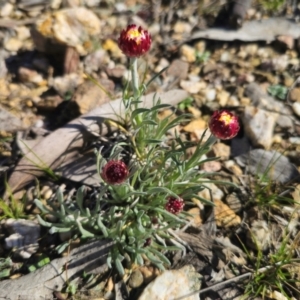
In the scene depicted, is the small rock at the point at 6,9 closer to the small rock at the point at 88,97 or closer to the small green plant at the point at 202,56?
the small rock at the point at 88,97

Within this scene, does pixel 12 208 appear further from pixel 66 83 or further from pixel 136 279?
pixel 66 83

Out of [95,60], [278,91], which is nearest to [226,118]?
[278,91]

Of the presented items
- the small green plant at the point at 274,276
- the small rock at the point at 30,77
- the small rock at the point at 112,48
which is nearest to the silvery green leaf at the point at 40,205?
the small green plant at the point at 274,276

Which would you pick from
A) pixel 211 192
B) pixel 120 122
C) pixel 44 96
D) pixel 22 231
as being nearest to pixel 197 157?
pixel 211 192

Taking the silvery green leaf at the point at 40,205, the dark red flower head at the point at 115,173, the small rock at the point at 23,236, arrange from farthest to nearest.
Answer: the small rock at the point at 23,236
the silvery green leaf at the point at 40,205
the dark red flower head at the point at 115,173

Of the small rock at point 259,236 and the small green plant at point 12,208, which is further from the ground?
the small green plant at point 12,208

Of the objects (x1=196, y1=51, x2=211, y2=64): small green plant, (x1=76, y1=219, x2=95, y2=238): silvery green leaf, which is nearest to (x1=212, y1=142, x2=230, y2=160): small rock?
(x1=196, y1=51, x2=211, y2=64): small green plant
